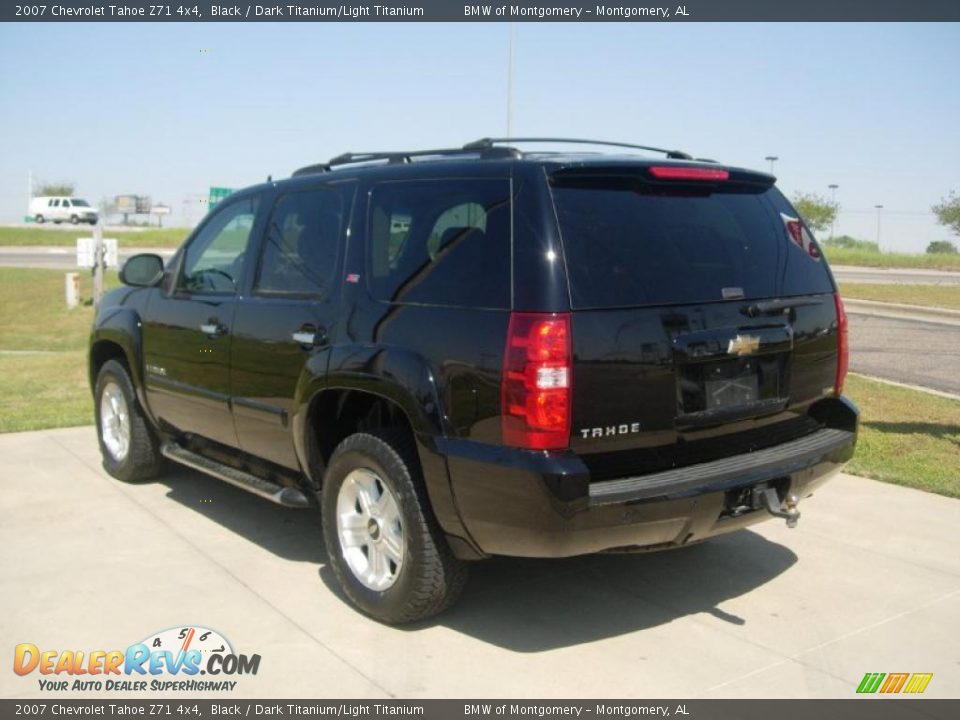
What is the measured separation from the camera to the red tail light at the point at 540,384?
357cm

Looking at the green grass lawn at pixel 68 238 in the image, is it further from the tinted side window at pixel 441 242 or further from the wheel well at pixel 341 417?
the tinted side window at pixel 441 242

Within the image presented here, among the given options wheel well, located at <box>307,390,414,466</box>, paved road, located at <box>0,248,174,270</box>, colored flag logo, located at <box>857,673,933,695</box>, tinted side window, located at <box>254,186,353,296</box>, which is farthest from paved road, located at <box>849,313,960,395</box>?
paved road, located at <box>0,248,174,270</box>

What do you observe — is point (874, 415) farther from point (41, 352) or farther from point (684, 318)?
point (41, 352)

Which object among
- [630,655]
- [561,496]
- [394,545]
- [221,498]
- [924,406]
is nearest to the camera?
[561,496]

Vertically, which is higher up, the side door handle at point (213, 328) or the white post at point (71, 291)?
the side door handle at point (213, 328)

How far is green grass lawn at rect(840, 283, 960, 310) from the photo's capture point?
61.4 feet

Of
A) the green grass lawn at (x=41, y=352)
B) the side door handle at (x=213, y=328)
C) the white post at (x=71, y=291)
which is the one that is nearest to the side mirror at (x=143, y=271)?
the side door handle at (x=213, y=328)

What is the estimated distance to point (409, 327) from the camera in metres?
4.07

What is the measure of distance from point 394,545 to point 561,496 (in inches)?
39.7

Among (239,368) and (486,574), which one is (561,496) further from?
(239,368)

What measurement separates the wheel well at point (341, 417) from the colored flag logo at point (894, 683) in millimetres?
2174

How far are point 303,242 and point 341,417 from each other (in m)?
0.91
